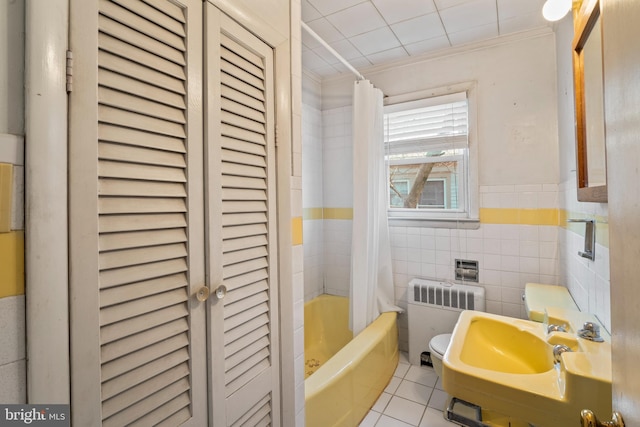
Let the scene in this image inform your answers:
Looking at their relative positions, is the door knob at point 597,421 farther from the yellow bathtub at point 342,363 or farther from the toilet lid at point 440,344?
the toilet lid at point 440,344

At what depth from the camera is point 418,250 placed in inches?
90.8

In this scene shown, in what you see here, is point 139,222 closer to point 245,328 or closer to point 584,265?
point 245,328

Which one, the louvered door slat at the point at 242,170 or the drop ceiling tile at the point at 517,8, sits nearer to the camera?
the louvered door slat at the point at 242,170

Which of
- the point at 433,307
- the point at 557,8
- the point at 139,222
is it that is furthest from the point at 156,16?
the point at 433,307

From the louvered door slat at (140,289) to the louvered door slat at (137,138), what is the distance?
0.30 metres

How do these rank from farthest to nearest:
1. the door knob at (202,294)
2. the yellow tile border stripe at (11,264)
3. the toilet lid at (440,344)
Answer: the toilet lid at (440,344), the door knob at (202,294), the yellow tile border stripe at (11,264)

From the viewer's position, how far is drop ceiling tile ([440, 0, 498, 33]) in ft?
5.57

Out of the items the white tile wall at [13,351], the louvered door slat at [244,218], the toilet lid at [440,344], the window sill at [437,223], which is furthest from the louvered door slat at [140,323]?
the window sill at [437,223]

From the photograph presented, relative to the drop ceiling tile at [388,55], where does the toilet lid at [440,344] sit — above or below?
below

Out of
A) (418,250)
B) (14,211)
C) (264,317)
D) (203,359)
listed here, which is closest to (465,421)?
(264,317)

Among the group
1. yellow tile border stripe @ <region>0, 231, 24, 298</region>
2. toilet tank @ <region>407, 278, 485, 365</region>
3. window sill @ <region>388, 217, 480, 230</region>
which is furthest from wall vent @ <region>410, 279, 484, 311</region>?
yellow tile border stripe @ <region>0, 231, 24, 298</region>

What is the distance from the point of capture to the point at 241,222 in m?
0.89

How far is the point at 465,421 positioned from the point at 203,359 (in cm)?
101

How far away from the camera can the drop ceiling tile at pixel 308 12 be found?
1688 millimetres
